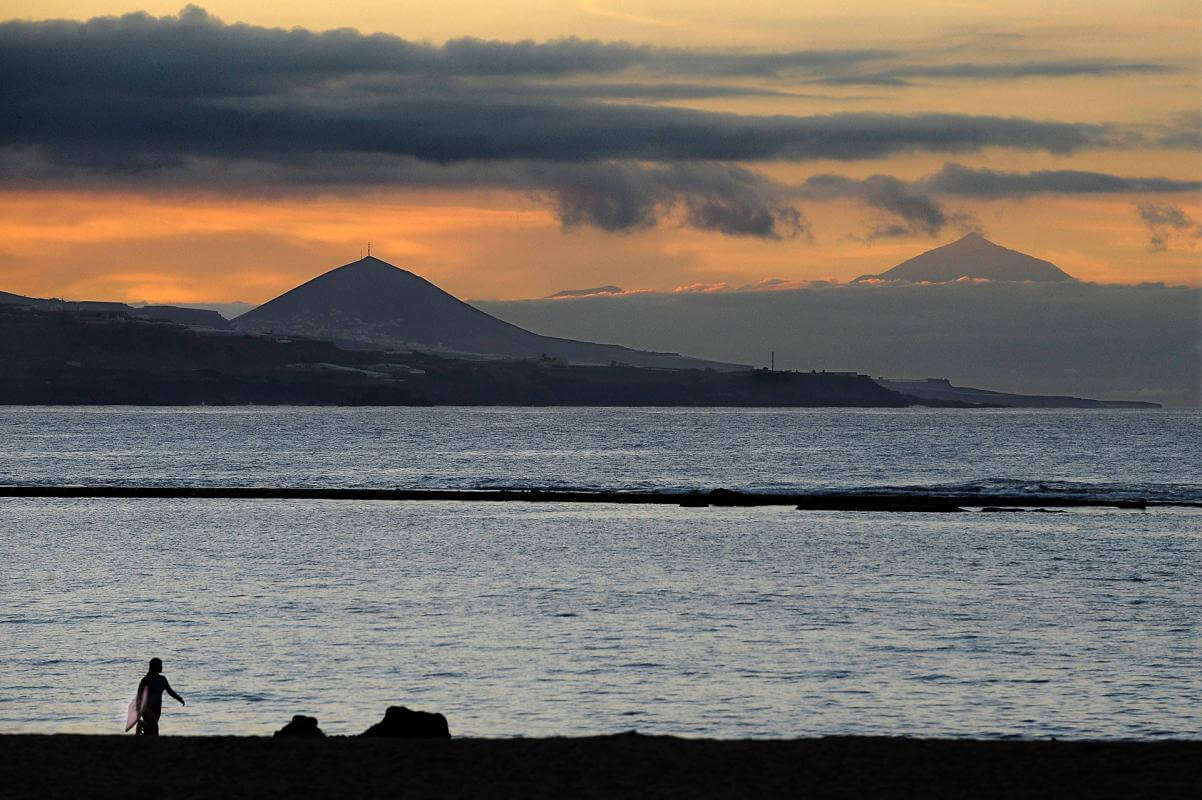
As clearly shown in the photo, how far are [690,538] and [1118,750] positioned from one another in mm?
60339

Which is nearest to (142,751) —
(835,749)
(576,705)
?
(835,749)

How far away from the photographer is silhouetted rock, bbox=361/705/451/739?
898 inches

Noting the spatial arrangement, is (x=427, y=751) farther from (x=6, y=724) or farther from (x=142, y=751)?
(x=6, y=724)

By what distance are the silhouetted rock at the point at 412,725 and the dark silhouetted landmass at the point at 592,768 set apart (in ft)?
5.34

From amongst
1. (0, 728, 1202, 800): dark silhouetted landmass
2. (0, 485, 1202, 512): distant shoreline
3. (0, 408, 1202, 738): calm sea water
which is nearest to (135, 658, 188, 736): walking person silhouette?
(0, 408, 1202, 738): calm sea water

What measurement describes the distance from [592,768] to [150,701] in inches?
407

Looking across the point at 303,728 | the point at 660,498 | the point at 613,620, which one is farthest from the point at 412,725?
the point at 660,498

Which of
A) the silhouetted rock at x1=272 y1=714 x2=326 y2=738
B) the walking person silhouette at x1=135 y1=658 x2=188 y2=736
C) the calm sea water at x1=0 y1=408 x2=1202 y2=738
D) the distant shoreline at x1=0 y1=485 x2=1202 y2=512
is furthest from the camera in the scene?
the distant shoreline at x1=0 y1=485 x2=1202 y2=512

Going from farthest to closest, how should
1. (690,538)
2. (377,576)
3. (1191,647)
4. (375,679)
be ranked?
1. (690,538)
2. (377,576)
3. (1191,647)
4. (375,679)

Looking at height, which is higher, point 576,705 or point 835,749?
point 835,749

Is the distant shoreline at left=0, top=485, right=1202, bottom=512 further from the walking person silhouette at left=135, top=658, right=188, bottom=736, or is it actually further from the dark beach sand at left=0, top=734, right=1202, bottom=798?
the dark beach sand at left=0, top=734, right=1202, bottom=798

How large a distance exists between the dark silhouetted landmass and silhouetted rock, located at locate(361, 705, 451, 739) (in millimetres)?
1629

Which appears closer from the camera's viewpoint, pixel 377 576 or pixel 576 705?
pixel 576 705

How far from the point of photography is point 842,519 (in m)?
96.3
